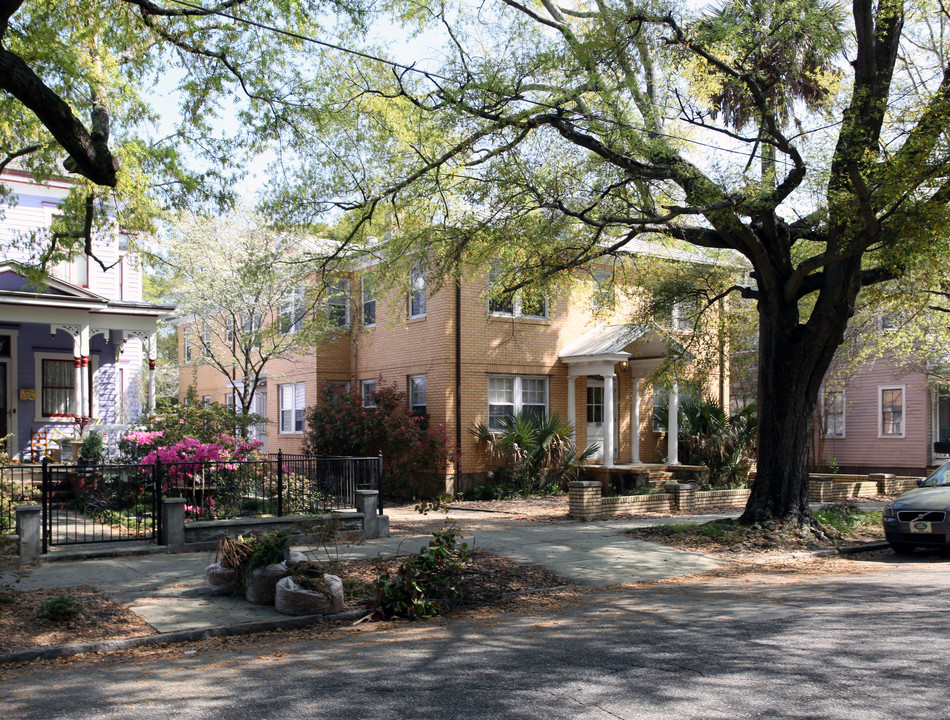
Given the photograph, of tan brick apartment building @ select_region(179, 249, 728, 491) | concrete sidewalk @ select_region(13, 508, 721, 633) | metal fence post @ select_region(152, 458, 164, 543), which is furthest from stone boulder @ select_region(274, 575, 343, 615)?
tan brick apartment building @ select_region(179, 249, 728, 491)

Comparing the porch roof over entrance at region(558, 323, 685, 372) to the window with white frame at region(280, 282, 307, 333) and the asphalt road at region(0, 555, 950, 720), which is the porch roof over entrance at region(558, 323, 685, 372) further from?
the asphalt road at region(0, 555, 950, 720)

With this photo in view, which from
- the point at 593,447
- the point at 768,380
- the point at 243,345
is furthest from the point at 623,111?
the point at 243,345

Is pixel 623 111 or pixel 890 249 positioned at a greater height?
pixel 623 111

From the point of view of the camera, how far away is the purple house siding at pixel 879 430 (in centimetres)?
Answer: 2803

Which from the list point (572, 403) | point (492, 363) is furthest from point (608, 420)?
point (492, 363)

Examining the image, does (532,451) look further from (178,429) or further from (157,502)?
(157,502)

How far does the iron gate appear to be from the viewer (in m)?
12.1

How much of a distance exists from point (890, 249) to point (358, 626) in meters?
9.38

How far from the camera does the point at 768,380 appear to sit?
14.4 meters

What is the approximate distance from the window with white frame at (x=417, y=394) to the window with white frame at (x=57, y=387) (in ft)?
28.7

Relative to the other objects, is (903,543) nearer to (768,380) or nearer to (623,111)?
(768,380)

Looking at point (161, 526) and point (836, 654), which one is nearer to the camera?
point (836, 654)

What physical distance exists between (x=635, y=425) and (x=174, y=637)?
18.0 meters

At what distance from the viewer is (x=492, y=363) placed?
2222cm
